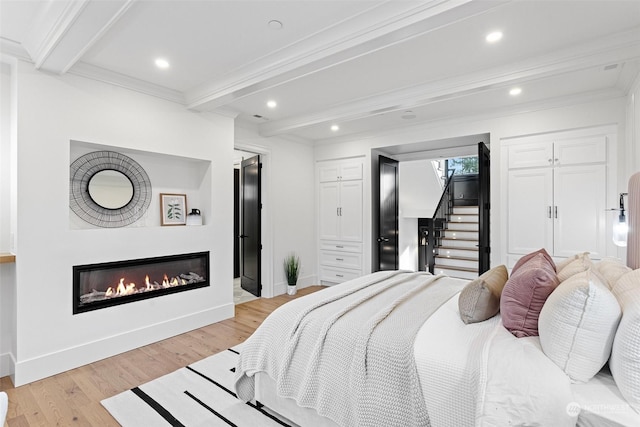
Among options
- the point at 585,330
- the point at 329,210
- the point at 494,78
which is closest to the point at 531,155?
the point at 494,78

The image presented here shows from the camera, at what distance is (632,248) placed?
2.21m

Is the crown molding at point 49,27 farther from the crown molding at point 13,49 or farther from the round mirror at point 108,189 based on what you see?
the round mirror at point 108,189

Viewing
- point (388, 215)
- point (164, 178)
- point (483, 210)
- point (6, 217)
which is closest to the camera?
point (6, 217)

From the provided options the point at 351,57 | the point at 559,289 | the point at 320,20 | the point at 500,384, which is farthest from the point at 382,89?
the point at 500,384

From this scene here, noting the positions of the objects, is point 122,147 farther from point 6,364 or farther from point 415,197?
point 415,197

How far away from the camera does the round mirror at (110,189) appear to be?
3.13m

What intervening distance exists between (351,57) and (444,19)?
716 mm

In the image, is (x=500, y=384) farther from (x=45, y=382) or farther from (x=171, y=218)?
(x=171, y=218)

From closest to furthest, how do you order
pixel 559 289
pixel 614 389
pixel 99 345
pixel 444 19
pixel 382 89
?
pixel 614 389 → pixel 559 289 → pixel 444 19 → pixel 99 345 → pixel 382 89

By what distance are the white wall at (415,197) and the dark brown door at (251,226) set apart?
3.82 m

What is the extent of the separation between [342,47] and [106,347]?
3312mm

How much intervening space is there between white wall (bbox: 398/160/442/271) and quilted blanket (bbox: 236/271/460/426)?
5613mm

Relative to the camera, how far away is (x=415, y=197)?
8.49m

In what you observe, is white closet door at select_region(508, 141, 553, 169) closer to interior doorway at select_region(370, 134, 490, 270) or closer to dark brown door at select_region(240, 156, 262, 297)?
interior doorway at select_region(370, 134, 490, 270)
